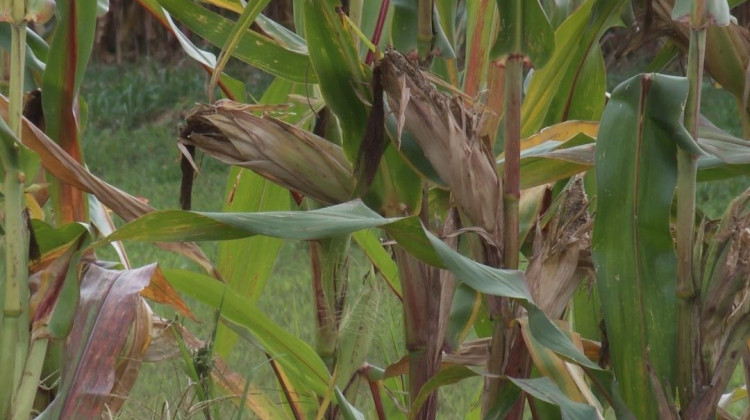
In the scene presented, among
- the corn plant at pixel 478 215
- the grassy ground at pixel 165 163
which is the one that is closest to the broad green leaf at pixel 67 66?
the corn plant at pixel 478 215

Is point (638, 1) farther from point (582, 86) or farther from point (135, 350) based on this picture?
point (135, 350)

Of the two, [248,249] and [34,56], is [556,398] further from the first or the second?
[34,56]

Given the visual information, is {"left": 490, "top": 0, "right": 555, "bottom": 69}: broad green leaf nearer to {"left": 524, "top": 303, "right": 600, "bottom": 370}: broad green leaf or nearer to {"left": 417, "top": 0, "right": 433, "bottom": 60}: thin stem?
{"left": 417, "top": 0, "right": 433, "bottom": 60}: thin stem

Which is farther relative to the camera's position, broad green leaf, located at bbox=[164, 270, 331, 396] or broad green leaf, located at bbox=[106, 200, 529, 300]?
broad green leaf, located at bbox=[164, 270, 331, 396]

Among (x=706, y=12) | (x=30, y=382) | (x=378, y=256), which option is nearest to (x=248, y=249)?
(x=378, y=256)

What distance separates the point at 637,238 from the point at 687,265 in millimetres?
43

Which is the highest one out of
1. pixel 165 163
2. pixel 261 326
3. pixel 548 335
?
pixel 548 335

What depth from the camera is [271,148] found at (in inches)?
36.0

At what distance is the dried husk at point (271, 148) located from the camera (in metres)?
0.91

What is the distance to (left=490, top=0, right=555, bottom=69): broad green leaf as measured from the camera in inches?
34.3

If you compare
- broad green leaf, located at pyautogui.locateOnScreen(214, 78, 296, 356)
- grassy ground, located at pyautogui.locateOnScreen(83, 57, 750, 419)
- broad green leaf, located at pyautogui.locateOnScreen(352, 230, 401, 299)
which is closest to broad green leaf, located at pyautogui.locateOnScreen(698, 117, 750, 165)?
broad green leaf, located at pyautogui.locateOnScreen(352, 230, 401, 299)

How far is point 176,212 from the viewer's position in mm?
810

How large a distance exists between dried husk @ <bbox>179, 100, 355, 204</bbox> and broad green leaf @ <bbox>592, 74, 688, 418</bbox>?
209 mm

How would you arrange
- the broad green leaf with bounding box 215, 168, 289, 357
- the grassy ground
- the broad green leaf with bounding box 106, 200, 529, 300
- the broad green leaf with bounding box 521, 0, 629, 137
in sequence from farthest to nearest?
the grassy ground < the broad green leaf with bounding box 215, 168, 289, 357 < the broad green leaf with bounding box 521, 0, 629, 137 < the broad green leaf with bounding box 106, 200, 529, 300
